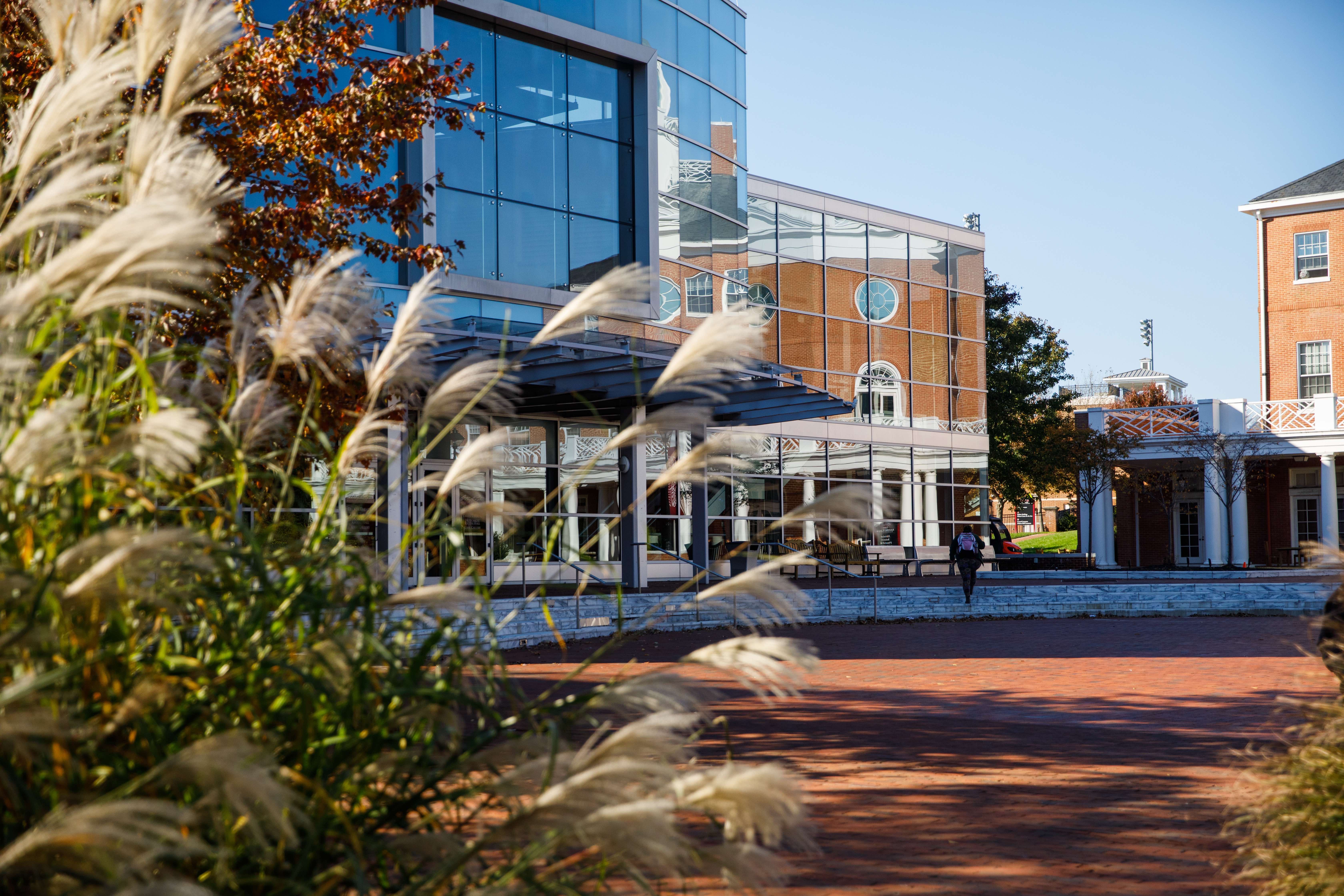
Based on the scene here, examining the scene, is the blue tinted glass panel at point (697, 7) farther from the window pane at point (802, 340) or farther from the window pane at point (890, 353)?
the window pane at point (890, 353)

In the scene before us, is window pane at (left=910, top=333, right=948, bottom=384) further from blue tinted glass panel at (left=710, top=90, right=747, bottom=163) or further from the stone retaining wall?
the stone retaining wall

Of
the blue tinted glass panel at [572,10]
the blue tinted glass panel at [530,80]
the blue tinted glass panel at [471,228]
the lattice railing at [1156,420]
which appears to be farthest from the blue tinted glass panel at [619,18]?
the lattice railing at [1156,420]

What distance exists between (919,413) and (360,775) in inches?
1491

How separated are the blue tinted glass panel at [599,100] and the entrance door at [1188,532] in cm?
2751

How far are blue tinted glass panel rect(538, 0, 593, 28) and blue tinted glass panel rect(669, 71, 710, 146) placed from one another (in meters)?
2.99

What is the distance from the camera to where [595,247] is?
23.8m

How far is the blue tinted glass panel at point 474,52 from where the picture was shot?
856 inches

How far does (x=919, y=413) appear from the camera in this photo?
129ft

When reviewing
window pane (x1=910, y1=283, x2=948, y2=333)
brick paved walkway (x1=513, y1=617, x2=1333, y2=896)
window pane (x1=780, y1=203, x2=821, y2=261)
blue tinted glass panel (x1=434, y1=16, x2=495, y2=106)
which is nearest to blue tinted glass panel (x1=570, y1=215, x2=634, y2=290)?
blue tinted glass panel (x1=434, y1=16, x2=495, y2=106)

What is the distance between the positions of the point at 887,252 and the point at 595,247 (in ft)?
58.9

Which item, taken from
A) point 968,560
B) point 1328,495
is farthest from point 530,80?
point 1328,495

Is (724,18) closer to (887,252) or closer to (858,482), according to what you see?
(858,482)

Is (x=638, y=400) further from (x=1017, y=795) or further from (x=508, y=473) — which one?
(x=508, y=473)

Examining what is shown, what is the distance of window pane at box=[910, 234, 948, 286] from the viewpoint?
40.3 meters
